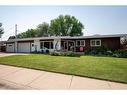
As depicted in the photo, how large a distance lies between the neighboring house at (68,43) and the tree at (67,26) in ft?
93.9

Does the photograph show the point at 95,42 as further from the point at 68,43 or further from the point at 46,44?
the point at 46,44

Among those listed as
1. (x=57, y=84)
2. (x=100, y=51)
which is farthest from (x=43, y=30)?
(x=57, y=84)

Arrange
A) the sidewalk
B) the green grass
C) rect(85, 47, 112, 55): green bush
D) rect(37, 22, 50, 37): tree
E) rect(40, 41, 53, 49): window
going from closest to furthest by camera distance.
A: the sidewalk < the green grass < rect(85, 47, 112, 55): green bush < rect(40, 41, 53, 49): window < rect(37, 22, 50, 37): tree

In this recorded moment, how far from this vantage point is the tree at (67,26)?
60.5 m

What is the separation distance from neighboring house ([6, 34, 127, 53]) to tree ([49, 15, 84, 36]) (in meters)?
28.6

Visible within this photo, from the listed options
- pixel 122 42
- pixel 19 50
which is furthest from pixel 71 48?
pixel 19 50

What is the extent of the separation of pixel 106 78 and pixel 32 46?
24856 millimetres

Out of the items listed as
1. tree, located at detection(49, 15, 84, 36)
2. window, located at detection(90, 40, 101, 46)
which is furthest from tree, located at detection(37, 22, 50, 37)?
window, located at detection(90, 40, 101, 46)

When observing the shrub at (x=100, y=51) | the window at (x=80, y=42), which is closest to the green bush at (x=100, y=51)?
the shrub at (x=100, y=51)

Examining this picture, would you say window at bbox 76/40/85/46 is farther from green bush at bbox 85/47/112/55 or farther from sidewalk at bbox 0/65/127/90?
sidewalk at bbox 0/65/127/90

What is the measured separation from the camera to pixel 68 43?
2744 centimetres

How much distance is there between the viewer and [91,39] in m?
24.5

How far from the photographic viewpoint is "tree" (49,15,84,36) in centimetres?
6053
